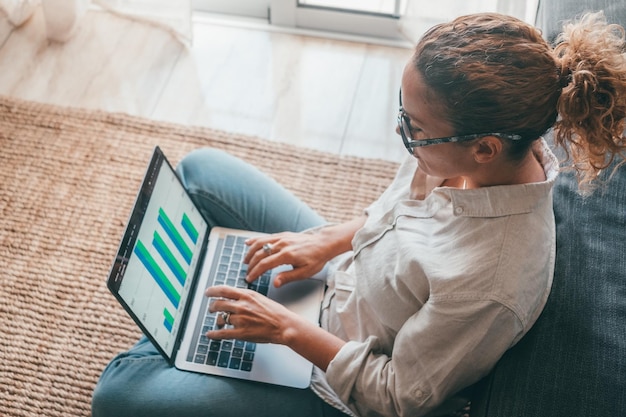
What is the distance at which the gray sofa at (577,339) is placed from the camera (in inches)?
36.1

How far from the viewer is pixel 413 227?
1.12 metres

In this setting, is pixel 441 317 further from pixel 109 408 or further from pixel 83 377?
pixel 83 377

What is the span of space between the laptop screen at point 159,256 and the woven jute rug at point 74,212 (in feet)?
1.50

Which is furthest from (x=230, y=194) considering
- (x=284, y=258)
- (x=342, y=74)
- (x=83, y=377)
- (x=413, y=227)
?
(x=342, y=74)

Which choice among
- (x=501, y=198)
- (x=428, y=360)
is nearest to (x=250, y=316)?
(x=428, y=360)

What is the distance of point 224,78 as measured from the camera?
2.35 m

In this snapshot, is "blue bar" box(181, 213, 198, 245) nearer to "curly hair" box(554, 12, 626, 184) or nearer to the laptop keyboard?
the laptop keyboard

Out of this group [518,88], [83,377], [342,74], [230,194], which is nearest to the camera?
[518,88]

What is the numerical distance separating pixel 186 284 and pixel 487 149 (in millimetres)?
638

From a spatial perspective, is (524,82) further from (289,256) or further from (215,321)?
(215,321)

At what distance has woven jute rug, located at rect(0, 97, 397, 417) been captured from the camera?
1.65 m

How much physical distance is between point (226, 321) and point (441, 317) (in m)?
0.43

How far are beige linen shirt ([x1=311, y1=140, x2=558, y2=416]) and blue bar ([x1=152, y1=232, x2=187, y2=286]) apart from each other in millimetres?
335

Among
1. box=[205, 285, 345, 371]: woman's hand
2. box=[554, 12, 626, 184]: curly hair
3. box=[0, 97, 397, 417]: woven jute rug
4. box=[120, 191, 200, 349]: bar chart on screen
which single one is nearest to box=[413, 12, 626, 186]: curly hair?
box=[554, 12, 626, 184]: curly hair
